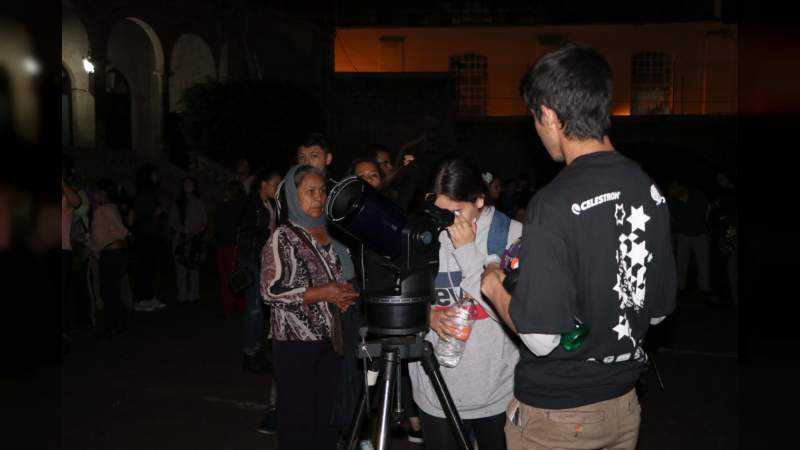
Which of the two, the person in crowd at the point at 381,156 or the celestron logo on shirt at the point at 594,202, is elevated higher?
the person in crowd at the point at 381,156

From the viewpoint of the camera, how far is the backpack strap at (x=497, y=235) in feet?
11.5

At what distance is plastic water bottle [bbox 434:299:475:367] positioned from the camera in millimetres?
3293

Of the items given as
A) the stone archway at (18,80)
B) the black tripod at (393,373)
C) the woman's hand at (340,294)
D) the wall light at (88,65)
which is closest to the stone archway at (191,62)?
the wall light at (88,65)

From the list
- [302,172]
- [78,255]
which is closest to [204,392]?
[302,172]

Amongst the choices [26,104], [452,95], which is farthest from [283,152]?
[26,104]

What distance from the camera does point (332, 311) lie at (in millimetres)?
4652

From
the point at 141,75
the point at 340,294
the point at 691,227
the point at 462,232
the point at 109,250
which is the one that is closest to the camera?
the point at 462,232

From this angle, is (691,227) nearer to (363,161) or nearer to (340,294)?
(363,161)

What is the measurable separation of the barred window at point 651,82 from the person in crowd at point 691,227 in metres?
21.7

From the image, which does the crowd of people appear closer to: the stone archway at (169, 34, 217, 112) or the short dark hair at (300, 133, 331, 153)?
the short dark hair at (300, 133, 331, 153)

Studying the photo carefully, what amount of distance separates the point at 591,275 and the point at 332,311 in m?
2.52

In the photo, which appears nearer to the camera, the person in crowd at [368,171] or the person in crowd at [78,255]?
the person in crowd at [368,171]

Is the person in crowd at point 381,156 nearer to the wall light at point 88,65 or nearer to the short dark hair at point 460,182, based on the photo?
the short dark hair at point 460,182

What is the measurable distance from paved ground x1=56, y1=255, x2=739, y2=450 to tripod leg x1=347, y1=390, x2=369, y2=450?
7.87 feet
